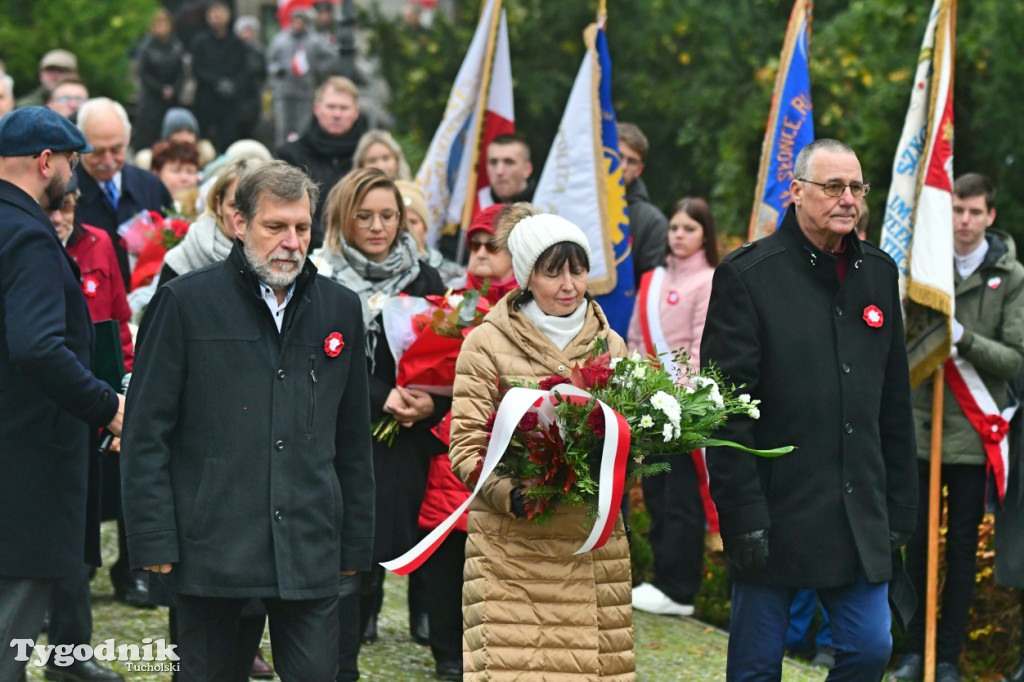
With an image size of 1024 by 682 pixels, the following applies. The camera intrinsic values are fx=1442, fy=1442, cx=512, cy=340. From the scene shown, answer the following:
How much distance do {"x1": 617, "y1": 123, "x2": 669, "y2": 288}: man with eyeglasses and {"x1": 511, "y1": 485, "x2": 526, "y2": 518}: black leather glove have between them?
14.5 ft

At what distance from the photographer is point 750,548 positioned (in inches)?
Result: 209

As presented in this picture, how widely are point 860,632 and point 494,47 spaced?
18.6 ft

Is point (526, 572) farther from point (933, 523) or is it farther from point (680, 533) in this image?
point (680, 533)

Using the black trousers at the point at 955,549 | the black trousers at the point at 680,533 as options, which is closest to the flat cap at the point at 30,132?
the black trousers at the point at 680,533

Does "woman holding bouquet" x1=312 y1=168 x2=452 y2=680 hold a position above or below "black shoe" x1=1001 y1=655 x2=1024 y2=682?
above

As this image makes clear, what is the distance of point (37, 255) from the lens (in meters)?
5.35

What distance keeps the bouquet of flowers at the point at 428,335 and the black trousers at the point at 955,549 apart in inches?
103

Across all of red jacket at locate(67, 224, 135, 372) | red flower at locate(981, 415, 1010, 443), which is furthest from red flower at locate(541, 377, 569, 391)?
red flower at locate(981, 415, 1010, 443)

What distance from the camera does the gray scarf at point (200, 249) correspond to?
22.3ft

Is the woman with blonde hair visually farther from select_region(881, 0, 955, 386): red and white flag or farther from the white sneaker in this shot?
select_region(881, 0, 955, 386): red and white flag

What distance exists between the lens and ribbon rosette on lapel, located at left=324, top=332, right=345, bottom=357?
16.5 feet

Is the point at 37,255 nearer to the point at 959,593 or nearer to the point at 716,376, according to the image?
the point at 716,376

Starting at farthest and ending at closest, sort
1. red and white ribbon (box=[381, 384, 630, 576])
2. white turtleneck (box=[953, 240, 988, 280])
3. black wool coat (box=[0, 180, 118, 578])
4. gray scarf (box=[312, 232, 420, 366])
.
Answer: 1. white turtleneck (box=[953, 240, 988, 280])
2. gray scarf (box=[312, 232, 420, 366])
3. black wool coat (box=[0, 180, 118, 578])
4. red and white ribbon (box=[381, 384, 630, 576])

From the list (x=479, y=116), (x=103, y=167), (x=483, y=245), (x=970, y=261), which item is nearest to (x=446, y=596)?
(x=483, y=245)
